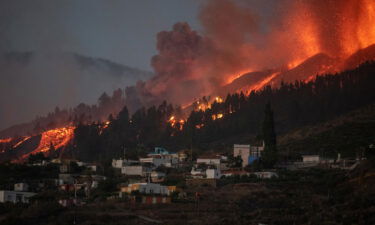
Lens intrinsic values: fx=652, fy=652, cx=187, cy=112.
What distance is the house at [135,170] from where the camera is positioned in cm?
9300

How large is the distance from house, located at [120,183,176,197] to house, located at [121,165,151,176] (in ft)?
56.0

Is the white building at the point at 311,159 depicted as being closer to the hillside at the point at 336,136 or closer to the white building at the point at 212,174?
the hillside at the point at 336,136

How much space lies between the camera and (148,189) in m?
73.2

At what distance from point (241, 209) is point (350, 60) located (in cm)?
10272

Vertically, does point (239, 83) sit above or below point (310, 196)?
above

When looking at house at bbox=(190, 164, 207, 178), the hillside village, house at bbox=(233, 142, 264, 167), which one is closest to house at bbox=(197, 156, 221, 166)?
the hillside village

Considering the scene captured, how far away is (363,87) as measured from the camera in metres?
124

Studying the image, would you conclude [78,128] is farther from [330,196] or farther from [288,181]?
[330,196]

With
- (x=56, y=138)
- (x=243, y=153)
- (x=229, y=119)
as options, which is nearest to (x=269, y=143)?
(x=243, y=153)

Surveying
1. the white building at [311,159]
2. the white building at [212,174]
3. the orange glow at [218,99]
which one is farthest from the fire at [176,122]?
the white building at [212,174]

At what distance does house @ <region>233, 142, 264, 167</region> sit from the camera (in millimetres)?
93938

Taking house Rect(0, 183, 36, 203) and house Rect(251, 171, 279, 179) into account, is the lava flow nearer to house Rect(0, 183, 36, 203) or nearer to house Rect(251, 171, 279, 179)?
house Rect(0, 183, 36, 203)

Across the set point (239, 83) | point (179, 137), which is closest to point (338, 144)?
point (179, 137)

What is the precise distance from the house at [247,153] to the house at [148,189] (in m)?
20.7
